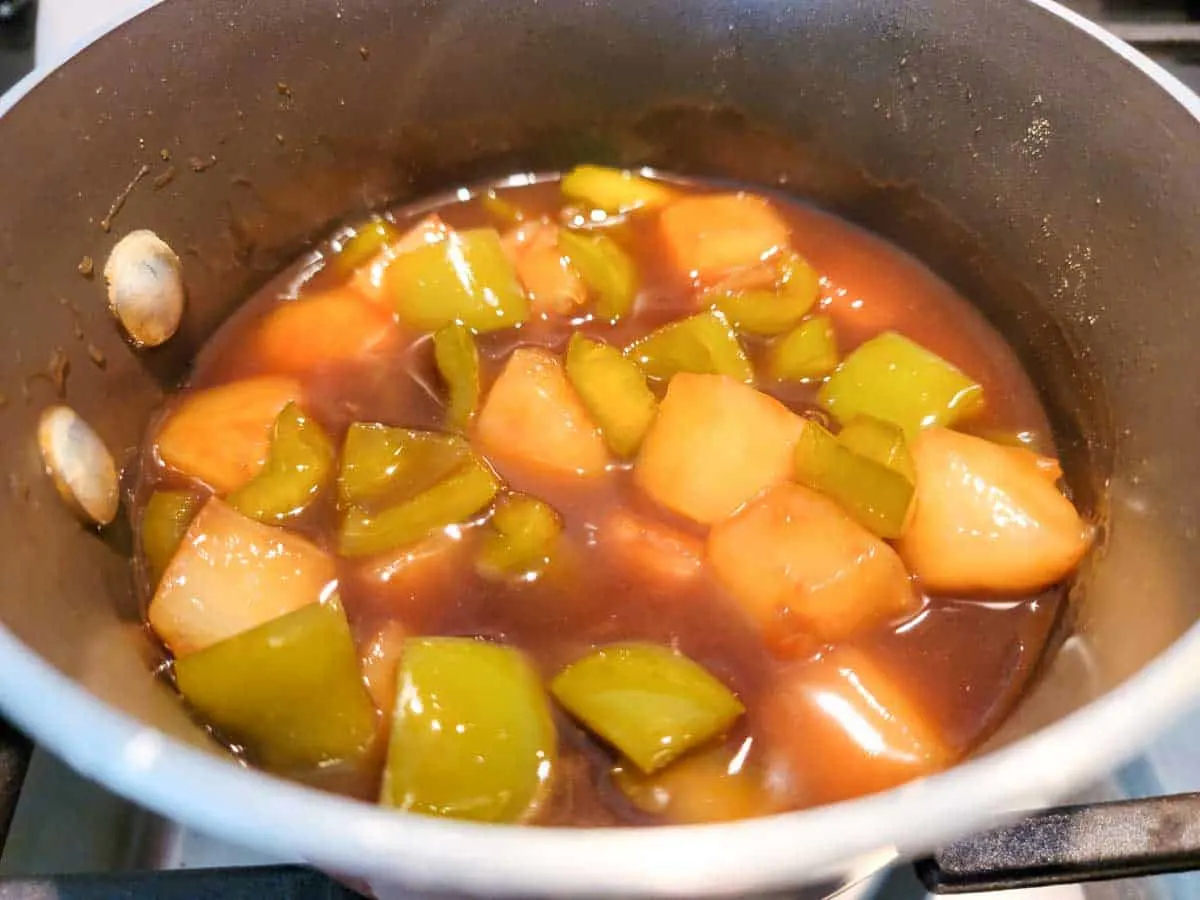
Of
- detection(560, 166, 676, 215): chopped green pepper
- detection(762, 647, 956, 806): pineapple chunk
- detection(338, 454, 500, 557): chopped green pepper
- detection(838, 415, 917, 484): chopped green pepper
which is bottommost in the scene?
detection(762, 647, 956, 806): pineapple chunk

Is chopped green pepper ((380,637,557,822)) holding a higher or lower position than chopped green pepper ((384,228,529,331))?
lower

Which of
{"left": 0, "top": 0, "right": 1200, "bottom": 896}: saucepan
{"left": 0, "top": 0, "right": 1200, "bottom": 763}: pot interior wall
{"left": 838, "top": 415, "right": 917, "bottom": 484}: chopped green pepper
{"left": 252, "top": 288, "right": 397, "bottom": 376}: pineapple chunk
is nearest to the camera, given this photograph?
{"left": 0, "top": 0, "right": 1200, "bottom": 896}: saucepan

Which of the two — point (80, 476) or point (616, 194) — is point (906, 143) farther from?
point (80, 476)

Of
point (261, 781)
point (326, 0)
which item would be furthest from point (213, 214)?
point (261, 781)

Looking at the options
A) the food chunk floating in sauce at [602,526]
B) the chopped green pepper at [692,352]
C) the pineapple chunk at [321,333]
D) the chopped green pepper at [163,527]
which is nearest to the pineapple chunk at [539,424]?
the food chunk floating in sauce at [602,526]

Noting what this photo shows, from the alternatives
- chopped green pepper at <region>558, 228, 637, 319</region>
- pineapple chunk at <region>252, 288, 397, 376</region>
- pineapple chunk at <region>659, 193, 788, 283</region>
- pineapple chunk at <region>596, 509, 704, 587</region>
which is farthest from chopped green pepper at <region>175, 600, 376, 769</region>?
pineapple chunk at <region>659, 193, 788, 283</region>

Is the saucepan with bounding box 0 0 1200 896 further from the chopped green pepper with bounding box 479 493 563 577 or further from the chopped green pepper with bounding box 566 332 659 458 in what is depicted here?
the chopped green pepper with bounding box 566 332 659 458

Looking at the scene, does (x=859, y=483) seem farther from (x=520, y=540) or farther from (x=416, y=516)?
(x=416, y=516)
